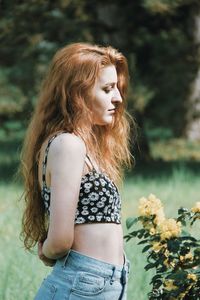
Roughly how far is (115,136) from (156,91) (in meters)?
11.9

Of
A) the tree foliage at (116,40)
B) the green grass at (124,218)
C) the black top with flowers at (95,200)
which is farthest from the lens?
the tree foliage at (116,40)

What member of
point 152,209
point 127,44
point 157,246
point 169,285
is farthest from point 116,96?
point 127,44

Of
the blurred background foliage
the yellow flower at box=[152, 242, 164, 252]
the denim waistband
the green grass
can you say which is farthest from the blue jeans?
the blurred background foliage

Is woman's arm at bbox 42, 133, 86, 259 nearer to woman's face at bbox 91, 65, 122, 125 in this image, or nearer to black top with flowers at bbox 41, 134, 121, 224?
black top with flowers at bbox 41, 134, 121, 224

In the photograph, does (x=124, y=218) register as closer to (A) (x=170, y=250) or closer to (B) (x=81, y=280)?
(A) (x=170, y=250)

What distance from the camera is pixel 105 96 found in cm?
320

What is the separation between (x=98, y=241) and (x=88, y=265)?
0.09m

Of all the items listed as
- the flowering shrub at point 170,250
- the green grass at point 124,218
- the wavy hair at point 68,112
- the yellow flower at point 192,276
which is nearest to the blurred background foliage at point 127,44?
the green grass at point 124,218

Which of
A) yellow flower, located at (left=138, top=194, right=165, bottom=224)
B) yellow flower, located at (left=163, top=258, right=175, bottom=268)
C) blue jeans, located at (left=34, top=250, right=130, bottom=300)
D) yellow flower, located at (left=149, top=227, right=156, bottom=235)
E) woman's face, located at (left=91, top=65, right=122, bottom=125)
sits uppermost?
woman's face, located at (left=91, top=65, right=122, bottom=125)

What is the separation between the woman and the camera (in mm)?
2965

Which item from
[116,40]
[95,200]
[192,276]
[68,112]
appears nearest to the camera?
[95,200]

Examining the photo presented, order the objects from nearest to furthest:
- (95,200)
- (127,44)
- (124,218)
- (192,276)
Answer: (95,200) → (192,276) → (124,218) → (127,44)

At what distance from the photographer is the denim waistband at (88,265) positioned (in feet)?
9.80

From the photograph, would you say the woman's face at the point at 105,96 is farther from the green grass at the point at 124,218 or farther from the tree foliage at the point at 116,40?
the tree foliage at the point at 116,40
